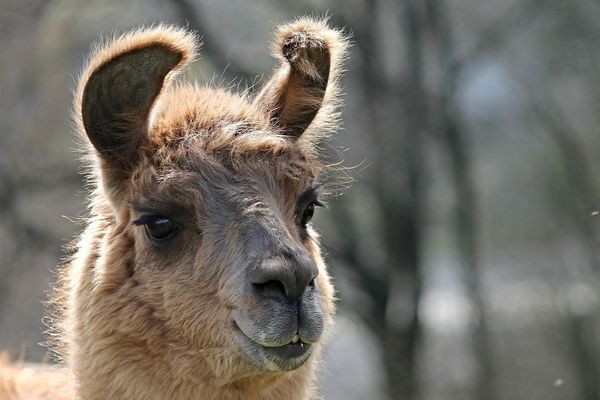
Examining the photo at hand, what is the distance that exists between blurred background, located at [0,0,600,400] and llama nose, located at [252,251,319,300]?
687 cm

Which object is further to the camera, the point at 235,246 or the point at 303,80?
the point at 303,80

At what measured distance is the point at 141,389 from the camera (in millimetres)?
4801

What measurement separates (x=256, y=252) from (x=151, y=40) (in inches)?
44.7

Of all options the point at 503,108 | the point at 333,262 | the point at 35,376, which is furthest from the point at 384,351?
the point at 35,376

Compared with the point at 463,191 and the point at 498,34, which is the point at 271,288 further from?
the point at 463,191

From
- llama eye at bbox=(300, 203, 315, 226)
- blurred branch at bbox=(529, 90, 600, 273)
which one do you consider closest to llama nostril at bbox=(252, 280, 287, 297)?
llama eye at bbox=(300, 203, 315, 226)

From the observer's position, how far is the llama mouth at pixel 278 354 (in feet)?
14.8

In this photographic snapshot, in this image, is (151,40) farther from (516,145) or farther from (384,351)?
(516,145)

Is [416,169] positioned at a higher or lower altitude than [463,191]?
lower

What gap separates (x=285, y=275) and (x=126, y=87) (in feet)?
4.27

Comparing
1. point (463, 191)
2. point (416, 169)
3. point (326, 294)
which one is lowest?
point (326, 294)

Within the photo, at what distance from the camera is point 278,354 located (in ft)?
14.9

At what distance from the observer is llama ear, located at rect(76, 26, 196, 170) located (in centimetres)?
498

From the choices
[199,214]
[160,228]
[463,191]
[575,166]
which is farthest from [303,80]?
[575,166]
